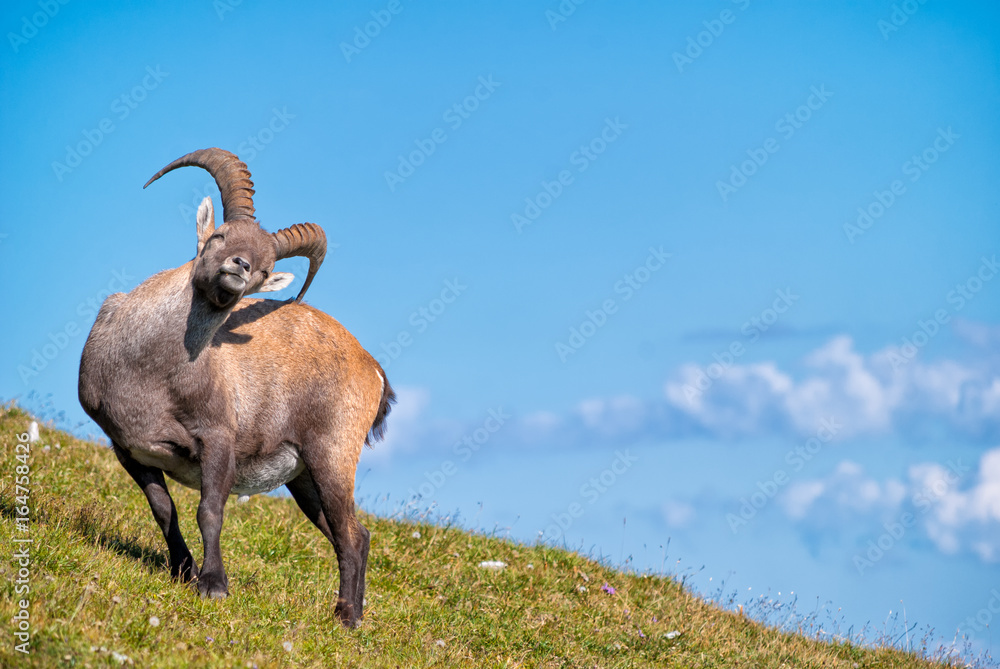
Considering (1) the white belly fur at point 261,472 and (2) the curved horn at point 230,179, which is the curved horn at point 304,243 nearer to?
(2) the curved horn at point 230,179

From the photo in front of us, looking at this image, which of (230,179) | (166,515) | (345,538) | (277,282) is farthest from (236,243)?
(345,538)

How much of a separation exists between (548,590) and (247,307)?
4.77 metres

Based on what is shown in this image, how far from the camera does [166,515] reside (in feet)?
26.5

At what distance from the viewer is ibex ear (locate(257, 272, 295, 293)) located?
833 centimetres

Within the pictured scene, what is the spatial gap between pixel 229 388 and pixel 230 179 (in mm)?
1831

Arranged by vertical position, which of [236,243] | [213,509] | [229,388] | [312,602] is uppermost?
[236,243]

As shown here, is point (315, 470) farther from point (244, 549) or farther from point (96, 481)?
point (96, 481)

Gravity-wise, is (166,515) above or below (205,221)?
below

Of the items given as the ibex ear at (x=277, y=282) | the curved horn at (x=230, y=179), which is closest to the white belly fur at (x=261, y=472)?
the ibex ear at (x=277, y=282)

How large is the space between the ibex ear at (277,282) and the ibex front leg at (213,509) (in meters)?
1.39

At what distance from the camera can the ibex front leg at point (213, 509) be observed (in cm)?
767

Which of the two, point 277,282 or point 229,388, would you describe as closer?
point 229,388

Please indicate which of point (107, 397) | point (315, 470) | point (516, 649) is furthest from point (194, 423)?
point (516, 649)

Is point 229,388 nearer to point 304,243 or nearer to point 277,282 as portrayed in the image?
point 277,282
